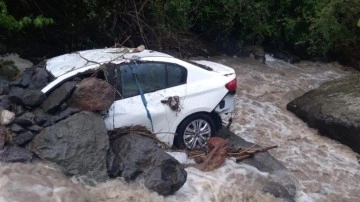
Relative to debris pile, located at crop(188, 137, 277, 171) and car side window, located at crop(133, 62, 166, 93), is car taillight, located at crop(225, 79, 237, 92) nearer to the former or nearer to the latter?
debris pile, located at crop(188, 137, 277, 171)

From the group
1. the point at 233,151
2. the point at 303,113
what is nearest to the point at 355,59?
the point at 303,113

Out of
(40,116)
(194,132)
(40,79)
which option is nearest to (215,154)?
(194,132)

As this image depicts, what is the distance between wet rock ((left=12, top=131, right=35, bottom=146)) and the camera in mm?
6887

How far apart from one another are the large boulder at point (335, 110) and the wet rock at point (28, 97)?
20.1 feet

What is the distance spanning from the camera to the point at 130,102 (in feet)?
25.1

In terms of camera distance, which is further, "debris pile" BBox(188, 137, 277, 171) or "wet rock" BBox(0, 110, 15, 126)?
"debris pile" BBox(188, 137, 277, 171)

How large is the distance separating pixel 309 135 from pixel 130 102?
15.5 ft

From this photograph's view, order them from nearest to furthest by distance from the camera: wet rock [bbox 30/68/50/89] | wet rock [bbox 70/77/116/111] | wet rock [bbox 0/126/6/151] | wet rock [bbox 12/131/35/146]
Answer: wet rock [bbox 0/126/6/151], wet rock [bbox 12/131/35/146], wet rock [bbox 70/77/116/111], wet rock [bbox 30/68/50/89]

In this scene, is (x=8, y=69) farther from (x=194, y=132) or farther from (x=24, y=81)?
(x=194, y=132)

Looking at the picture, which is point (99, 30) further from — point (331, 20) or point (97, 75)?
point (331, 20)

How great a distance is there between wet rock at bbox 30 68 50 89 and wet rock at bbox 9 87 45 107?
201 millimetres

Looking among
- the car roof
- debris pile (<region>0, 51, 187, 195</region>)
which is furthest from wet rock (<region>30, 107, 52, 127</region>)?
the car roof

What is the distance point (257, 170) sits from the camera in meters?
8.27

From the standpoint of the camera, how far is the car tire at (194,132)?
8211 millimetres
